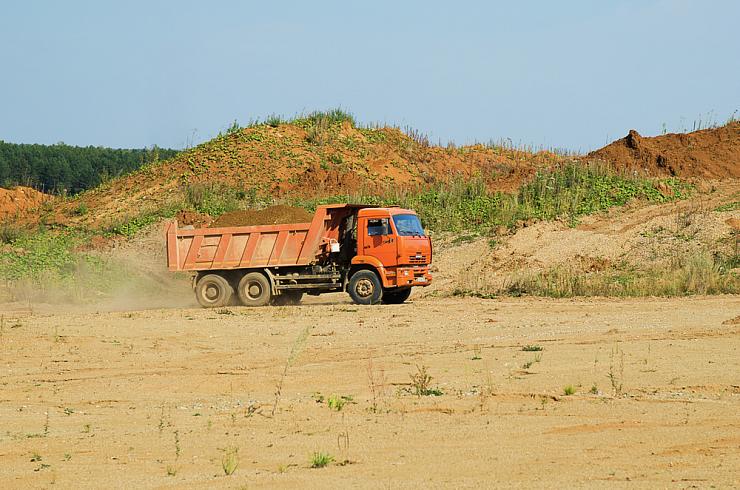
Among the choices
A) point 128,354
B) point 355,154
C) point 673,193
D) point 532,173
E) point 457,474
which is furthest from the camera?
point 355,154

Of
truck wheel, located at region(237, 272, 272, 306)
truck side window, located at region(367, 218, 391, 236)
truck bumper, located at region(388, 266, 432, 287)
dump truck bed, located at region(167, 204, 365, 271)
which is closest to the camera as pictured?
truck bumper, located at region(388, 266, 432, 287)

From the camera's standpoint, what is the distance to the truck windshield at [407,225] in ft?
87.4

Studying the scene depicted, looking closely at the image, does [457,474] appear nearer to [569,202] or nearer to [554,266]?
[554,266]

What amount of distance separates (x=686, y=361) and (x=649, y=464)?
6159mm

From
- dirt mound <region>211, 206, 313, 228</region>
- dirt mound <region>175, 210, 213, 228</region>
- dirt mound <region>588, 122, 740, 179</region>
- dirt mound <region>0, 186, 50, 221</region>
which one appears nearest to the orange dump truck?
dirt mound <region>211, 206, 313, 228</region>

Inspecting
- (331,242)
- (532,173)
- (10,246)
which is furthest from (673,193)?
(10,246)

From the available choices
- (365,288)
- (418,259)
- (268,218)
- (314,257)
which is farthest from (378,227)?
(268,218)

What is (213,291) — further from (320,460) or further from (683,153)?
(683,153)

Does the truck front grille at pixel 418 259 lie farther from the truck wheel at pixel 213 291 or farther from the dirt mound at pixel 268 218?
the dirt mound at pixel 268 218

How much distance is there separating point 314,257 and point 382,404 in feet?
48.3

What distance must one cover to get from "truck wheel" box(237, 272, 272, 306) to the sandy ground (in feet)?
16.6

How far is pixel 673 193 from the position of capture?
3522 centimetres

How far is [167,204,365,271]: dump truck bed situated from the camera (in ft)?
89.1

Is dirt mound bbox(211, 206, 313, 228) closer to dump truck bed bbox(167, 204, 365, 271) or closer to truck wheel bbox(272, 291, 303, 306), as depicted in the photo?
truck wheel bbox(272, 291, 303, 306)
